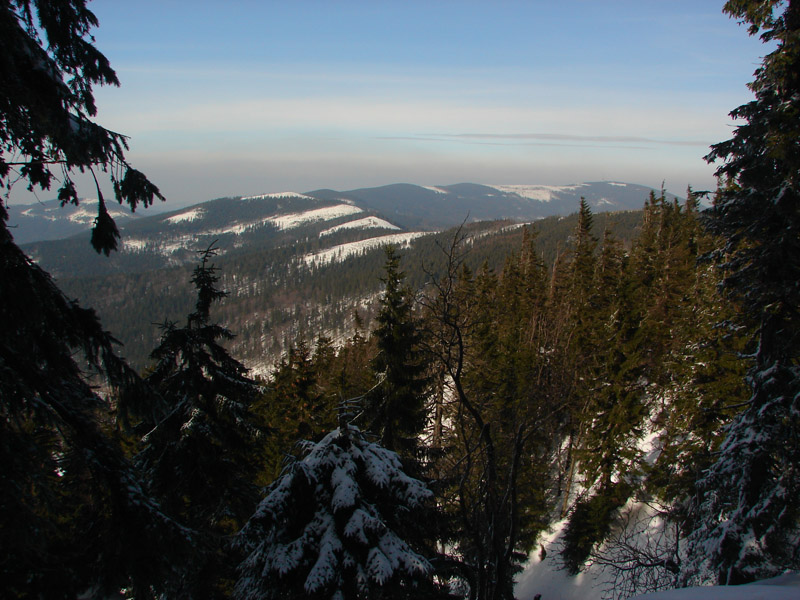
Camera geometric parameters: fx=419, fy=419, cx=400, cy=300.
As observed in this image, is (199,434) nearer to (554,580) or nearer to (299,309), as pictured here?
(554,580)

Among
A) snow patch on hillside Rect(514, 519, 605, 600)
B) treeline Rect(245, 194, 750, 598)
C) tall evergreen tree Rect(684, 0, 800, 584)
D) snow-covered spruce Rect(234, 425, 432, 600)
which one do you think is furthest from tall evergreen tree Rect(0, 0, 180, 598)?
snow patch on hillside Rect(514, 519, 605, 600)

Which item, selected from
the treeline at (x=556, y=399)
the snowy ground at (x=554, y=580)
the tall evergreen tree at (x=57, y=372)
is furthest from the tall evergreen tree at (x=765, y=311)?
the tall evergreen tree at (x=57, y=372)

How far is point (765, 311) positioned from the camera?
841cm

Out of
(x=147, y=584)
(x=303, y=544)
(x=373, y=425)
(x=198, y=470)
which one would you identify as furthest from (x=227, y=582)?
(x=147, y=584)

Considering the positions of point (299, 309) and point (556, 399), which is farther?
point (299, 309)

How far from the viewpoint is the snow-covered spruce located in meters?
5.09

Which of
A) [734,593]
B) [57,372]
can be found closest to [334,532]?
[57,372]

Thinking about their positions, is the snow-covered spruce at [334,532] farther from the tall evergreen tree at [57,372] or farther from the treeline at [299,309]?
the treeline at [299,309]

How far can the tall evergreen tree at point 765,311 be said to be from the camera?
744cm

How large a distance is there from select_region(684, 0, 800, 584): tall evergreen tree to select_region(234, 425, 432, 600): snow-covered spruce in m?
6.95

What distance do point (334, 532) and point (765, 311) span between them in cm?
914

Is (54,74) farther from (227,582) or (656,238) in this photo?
(656,238)

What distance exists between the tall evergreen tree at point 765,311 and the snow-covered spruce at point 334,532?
22.8 feet

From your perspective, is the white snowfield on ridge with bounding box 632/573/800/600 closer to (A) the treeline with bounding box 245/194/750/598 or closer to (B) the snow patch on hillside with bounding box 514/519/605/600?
(A) the treeline with bounding box 245/194/750/598
